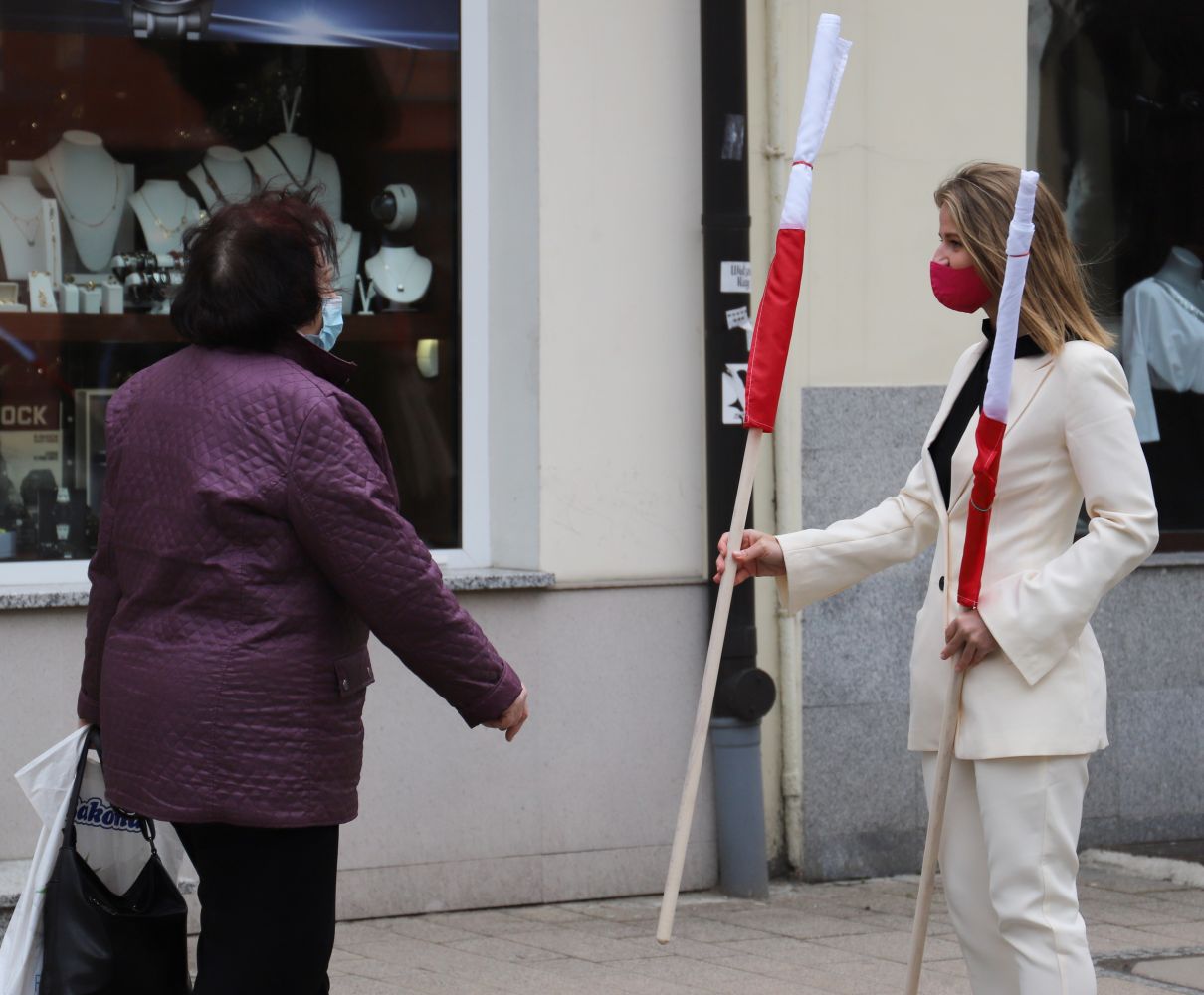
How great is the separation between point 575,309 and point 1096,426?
9.11ft

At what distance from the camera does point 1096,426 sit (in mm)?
3418

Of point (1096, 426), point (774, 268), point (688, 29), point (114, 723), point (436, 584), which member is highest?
point (688, 29)

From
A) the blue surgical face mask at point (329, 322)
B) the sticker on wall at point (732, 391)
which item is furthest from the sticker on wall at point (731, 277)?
the blue surgical face mask at point (329, 322)

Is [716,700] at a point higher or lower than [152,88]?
lower

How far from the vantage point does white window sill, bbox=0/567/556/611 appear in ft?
17.6

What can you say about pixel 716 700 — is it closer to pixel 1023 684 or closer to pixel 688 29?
pixel 688 29

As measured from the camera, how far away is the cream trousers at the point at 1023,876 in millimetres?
3385

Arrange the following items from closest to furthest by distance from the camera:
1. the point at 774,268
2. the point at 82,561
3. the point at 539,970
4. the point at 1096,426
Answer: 1. the point at 1096,426
2. the point at 774,268
3. the point at 539,970
4. the point at 82,561

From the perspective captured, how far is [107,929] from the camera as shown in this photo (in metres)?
3.34

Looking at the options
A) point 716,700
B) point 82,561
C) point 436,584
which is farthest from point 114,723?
point 716,700

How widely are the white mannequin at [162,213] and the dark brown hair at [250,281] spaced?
2.83m

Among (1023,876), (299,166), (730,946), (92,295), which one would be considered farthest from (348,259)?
(1023,876)

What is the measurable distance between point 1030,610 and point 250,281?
58.7 inches

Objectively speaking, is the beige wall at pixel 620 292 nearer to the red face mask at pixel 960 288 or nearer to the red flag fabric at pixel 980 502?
the red face mask at pixel 960 288
